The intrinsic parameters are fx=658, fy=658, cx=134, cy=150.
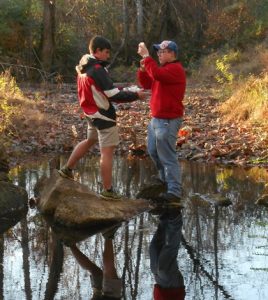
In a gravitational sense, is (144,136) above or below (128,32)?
below

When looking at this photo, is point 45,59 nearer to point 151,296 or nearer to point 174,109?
point 174,109

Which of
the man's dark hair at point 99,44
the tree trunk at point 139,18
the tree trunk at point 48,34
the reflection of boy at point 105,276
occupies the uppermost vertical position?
the tree trunk at point 139,18

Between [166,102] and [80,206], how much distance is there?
1613 millimetres

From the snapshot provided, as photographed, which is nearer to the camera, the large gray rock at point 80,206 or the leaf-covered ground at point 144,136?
the large gray rock at point 80,206

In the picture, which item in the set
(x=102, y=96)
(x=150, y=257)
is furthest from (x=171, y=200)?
(x=150, y=257)

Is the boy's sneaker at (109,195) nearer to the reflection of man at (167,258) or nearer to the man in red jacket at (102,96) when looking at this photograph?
the man in red jacket at (102,96)

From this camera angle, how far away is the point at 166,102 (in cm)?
784

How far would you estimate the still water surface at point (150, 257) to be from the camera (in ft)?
17.6

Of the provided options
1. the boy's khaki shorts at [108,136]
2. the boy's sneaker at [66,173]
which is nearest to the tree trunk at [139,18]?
the boy's sneaker at [66,173]

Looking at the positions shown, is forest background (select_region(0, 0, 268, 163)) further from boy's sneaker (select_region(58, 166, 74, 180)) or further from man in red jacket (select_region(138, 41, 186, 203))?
boy's sneaker (select_region(58, 166, 74, 180))

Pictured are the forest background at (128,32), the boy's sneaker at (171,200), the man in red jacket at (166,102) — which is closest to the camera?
the man in red jacket at (166,102)

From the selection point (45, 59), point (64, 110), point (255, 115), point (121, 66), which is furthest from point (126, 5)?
point (255, 115)

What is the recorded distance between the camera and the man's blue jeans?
794cm

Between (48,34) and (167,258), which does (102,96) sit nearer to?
(167,258)
